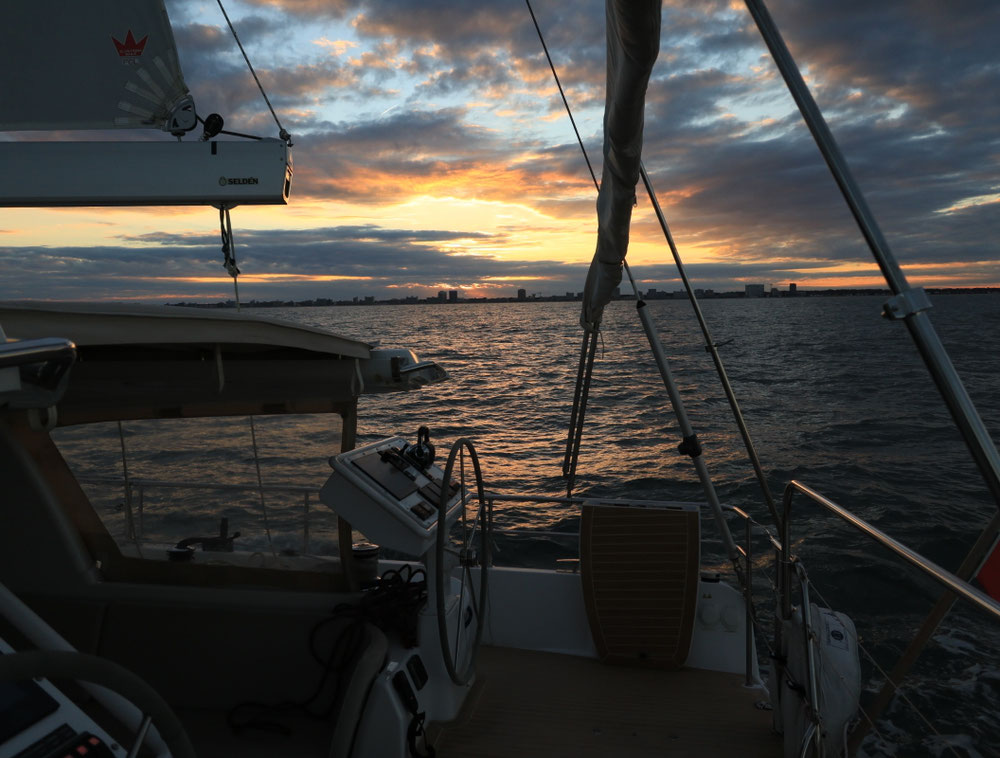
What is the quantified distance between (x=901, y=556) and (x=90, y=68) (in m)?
4.87

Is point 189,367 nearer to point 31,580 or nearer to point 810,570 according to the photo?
point 31,580

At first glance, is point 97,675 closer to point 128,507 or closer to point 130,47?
point 128,507

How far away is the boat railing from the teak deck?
871 mm

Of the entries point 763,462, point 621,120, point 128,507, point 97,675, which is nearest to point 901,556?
point 621,120

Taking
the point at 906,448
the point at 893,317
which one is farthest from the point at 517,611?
the point at 906,448

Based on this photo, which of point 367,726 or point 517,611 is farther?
point 517,611

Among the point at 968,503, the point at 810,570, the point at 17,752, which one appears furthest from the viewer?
the point at 968,503

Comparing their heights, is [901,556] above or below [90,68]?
below

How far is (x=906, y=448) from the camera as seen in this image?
16766 millimetres

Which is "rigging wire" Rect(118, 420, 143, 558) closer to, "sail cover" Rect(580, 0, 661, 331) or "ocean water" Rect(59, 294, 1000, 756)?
"ocean water" Rect(59, 294, 1000, 756)

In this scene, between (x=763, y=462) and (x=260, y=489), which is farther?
(x=763, y=462)

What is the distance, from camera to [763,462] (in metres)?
16.3

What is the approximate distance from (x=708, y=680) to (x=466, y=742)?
1.80 meters

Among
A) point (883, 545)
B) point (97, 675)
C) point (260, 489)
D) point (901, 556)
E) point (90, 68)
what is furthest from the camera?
point (90, 68)
